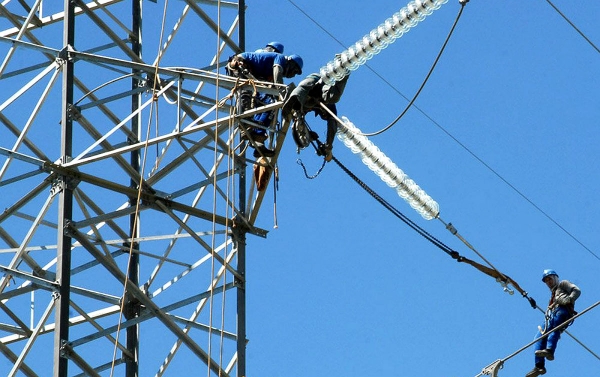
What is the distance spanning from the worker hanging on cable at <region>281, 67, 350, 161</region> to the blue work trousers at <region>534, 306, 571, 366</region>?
4.36 metres

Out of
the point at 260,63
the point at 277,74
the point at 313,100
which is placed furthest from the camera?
the point at 260,63

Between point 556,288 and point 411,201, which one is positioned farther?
point 556,288

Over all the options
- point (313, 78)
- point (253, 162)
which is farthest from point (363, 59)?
point (253, 162)

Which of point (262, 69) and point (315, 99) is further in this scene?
point (262, 69)

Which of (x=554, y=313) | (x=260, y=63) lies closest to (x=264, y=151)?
(x=260, y=63)

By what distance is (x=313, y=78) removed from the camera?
1045 inches

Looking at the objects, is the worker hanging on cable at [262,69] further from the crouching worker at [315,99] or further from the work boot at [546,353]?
the work boot at [546,353]

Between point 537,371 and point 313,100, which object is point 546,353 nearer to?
point 537,371

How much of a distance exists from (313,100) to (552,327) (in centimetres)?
503

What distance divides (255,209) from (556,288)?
453 centimetres

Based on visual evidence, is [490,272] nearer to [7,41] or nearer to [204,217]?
[204,217]

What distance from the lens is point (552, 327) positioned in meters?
28.6

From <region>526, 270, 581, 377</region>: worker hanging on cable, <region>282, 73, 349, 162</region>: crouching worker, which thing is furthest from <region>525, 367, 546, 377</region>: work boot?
<region>282, 73, 349, 162</region>: crouching worker

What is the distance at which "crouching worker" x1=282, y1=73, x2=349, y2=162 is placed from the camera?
26391 millimetres
